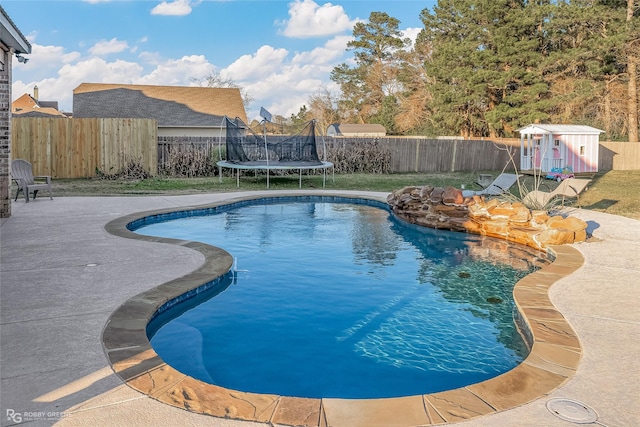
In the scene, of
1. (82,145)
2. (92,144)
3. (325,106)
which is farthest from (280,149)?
(325,106)

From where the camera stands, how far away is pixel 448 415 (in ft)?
7.45

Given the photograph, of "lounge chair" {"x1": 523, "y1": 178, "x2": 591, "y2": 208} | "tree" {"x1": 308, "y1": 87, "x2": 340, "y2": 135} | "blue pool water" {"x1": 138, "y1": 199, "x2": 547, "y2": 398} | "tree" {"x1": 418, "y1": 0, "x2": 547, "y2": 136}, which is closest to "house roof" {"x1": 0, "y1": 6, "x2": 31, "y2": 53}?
"blue pool water" {"x1": 138, "y1": 199, "x2": 547, "y2": 398}

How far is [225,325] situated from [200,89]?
945 inches

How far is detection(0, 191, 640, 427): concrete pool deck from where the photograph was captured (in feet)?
7.37

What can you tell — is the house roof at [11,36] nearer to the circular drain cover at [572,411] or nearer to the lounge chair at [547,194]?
the circular drain cover at [572,411]

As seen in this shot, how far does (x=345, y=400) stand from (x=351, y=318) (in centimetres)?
171

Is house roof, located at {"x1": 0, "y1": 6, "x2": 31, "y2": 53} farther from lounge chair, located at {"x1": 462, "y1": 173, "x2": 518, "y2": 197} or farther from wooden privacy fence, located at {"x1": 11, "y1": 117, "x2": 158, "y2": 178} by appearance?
lounge chair, located at {"x1": 462, "y1": 173, "x2": 518, "y2": 197}

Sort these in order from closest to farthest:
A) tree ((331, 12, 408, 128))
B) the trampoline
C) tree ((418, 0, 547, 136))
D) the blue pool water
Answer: the blue pool water, the trampoline, tree ((418, 0, 547, 136)), tree ((331, 12, 408, 128))

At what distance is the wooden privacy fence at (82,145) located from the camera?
1342 centimetres

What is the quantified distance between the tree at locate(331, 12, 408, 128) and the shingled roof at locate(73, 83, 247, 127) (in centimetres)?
1909

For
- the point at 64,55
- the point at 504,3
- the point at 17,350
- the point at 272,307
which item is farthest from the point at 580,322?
the point at 64,55

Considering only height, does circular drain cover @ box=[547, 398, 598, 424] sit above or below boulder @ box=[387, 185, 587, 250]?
below

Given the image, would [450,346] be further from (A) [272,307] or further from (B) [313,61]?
(B) [313,61]

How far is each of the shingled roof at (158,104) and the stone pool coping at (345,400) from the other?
21.3 m
